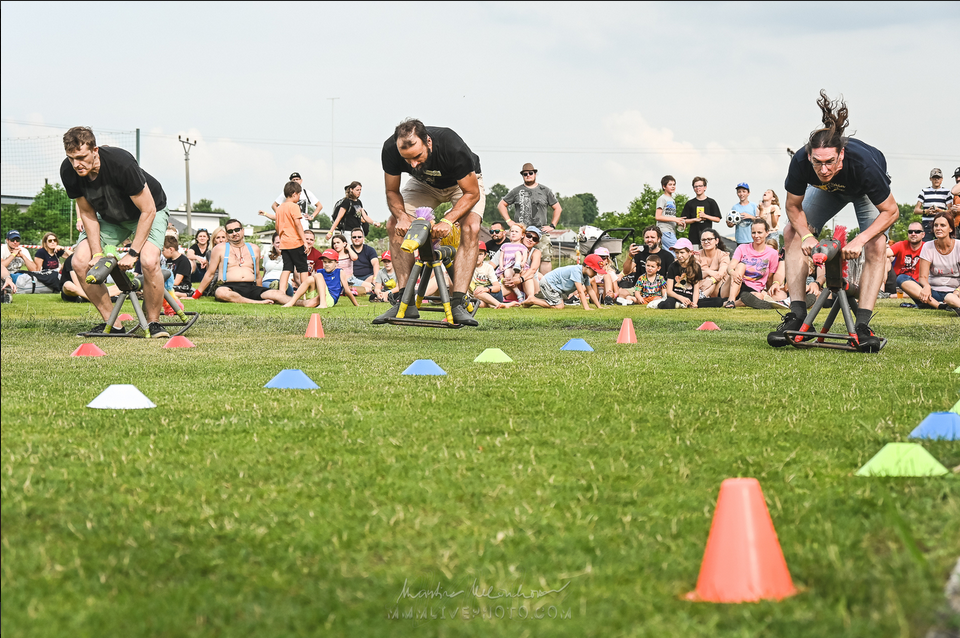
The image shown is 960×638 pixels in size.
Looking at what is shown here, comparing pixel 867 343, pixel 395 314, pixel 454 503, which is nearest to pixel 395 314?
pixel 395 314

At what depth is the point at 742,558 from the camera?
2100mm

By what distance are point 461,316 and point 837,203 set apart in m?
3.71

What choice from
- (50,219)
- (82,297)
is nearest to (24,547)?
(82,297)

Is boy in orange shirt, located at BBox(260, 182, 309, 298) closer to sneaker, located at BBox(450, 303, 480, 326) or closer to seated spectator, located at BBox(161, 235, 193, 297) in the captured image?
seated spectator, located at BBox(161, 235, 193, 297)

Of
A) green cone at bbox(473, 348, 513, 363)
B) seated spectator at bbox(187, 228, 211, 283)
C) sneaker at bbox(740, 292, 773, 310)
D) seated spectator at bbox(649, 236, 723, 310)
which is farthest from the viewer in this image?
seated spectator at bbox(187, 228, 211, 283)

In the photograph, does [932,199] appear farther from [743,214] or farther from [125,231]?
[125,231]

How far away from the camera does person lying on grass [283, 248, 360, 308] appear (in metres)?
15.8

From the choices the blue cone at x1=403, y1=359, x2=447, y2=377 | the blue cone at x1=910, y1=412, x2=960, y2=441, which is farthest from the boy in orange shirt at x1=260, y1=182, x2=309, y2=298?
the blue cone at x1=910, y1=412, x2=960, y2=441

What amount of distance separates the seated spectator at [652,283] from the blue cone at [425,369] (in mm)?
11159

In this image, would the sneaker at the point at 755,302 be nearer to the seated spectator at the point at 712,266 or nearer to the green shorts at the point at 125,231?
the seated spectator at the point at 712,266

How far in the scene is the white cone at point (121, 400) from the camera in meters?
4.30

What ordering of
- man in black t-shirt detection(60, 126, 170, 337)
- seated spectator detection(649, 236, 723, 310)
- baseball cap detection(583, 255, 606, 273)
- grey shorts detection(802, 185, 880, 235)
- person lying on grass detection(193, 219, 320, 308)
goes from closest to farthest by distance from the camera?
1. grey shorts detection(802, 185, 880, 235)
2. man in black t-shirt detection(60, 126, 170, 337)
3. seated spectator detection(649, 236, 723, 310)
4. baseball cap detection(583, 255, 606, 273)
5. person lying on grass detection(193, 219, 320, 308)

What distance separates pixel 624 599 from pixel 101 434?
2436 millimetres

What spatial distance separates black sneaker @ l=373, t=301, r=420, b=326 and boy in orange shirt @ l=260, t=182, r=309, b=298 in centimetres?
652
